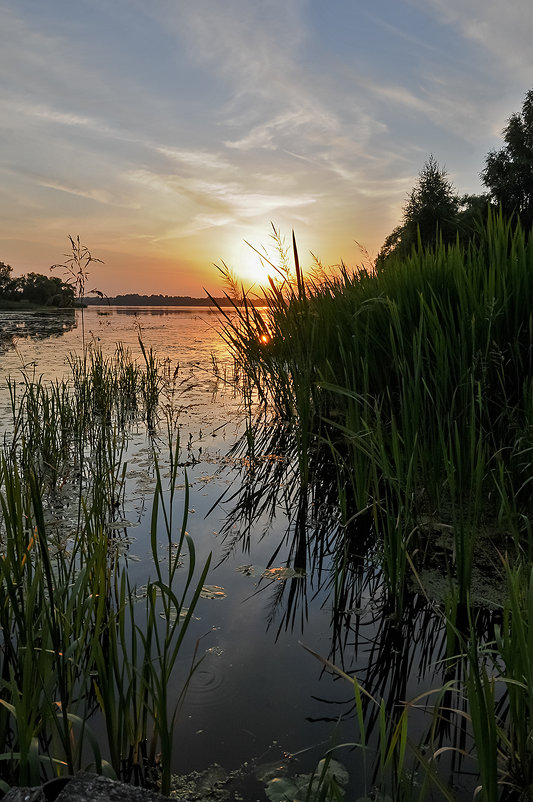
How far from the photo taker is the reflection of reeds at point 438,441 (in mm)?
1915

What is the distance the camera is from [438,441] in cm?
271

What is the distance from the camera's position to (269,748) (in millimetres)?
1495

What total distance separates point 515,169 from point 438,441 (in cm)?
3017

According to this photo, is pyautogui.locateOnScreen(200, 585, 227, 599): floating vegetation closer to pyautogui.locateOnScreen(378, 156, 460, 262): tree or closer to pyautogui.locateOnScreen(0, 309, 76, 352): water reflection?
pyautogui.locateOnScreen(0, 309, 76, 352): water reflection

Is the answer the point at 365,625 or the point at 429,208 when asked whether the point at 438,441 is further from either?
the point at 429,208

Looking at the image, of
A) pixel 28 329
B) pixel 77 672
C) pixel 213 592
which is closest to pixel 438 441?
pixel 213 592

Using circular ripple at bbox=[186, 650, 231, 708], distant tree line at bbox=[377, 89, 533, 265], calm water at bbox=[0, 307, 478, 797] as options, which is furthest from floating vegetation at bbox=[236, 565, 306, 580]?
distant tree line at bbox=[377, 89, 533, 265]

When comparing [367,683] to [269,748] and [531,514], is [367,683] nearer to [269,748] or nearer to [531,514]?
[269,748]

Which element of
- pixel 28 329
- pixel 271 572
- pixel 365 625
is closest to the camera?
pixel 365 625

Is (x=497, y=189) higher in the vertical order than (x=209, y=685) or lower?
higher

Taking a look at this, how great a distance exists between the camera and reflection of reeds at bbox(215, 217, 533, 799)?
1.92 metres

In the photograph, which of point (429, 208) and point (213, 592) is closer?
point (213, 592)

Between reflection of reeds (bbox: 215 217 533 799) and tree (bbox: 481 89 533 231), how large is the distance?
88.7ft

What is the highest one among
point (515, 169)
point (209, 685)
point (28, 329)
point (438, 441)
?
point (515, 169)
